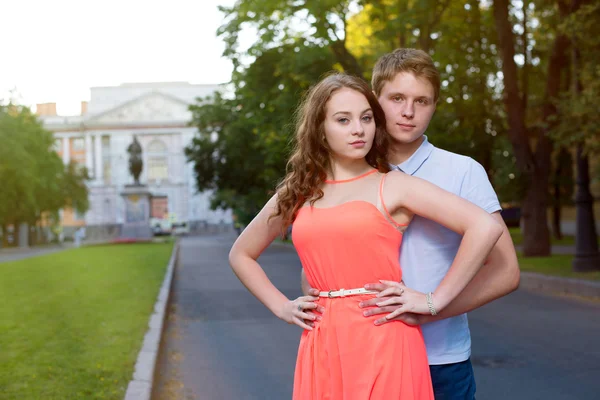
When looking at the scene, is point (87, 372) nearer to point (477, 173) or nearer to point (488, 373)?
point (488, 373)

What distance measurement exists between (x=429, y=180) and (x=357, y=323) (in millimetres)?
566

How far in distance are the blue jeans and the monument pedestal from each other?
5022 centimetres

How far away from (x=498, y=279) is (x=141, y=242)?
51202mm

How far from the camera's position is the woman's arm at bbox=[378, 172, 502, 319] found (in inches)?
96.6

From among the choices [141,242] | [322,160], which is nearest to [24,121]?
[141,242]

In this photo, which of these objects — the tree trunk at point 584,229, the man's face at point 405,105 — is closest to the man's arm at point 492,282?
the man's face at point 405,105

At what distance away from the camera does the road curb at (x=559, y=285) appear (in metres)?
13.5

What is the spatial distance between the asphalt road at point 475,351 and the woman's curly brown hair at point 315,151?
14.0 feet

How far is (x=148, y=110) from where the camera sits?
10525 cm

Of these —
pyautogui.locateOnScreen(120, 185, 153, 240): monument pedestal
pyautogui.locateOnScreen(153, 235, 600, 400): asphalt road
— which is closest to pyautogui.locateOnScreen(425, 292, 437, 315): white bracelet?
pyautogui.locateOnScreen(153, 235, 600, 400): asphalt road

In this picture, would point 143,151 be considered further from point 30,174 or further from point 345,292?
point 345,292

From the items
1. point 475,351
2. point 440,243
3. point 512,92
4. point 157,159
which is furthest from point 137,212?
point 157,159

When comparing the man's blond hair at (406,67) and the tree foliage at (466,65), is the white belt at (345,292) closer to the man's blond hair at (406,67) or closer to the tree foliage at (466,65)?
the man's blond hair at (406,67)

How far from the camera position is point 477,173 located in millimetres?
2756
